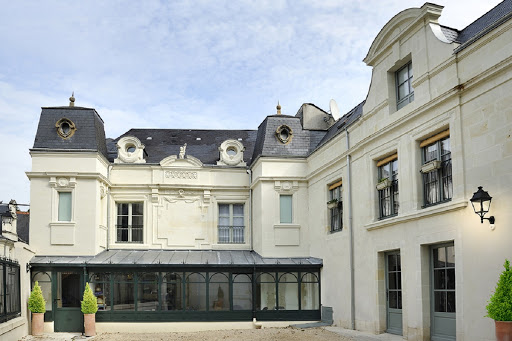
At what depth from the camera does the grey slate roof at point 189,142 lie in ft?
68.2

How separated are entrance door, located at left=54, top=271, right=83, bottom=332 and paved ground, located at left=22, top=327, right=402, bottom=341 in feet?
1.49

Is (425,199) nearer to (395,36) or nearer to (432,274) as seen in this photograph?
(432,274)

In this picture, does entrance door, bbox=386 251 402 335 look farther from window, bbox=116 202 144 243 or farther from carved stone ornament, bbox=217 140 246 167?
window, bbox=116 202 144 243

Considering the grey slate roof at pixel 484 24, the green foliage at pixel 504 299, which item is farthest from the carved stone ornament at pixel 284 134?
the green foliage at pixel 504 299

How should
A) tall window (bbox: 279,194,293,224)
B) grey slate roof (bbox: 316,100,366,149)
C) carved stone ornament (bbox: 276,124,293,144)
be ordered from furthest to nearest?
carved stone ornament (bbox: 276,124,293,144) < tall window (bbox: 279,194,293,224) < grey slate roof (bbox: 316,100,366,149)

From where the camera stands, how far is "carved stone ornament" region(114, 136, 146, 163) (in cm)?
1967

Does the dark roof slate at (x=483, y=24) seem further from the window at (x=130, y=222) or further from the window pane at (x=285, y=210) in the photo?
the window at (x=130, y=222)

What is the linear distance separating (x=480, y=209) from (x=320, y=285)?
880 centimetres

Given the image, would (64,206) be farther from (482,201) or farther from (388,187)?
(482,201)

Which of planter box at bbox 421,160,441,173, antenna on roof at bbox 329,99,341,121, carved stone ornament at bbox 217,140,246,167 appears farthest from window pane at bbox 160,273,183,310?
planter box at bbox 421,160,441,173

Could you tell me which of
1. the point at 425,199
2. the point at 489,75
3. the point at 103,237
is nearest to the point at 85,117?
the point at 103,237

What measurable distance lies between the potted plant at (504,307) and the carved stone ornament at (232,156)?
1264 centimetres

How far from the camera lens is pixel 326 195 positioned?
17.2m

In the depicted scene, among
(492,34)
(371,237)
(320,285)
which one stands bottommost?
(320,285)
